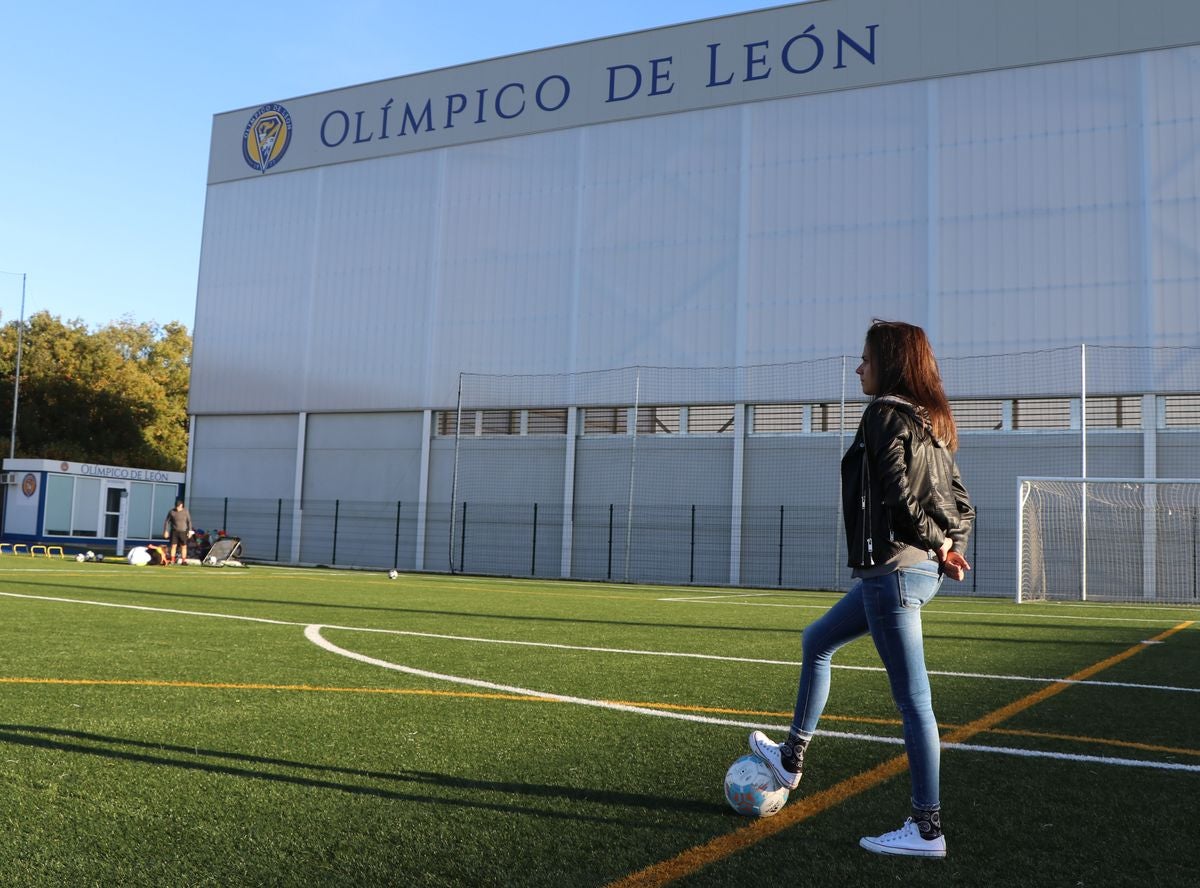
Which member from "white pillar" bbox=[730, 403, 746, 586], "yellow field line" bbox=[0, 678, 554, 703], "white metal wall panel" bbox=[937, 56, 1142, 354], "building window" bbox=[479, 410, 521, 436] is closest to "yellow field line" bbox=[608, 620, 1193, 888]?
"yellow field line" bbox=[0, 678, 554, 703]

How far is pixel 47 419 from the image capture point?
5059cm

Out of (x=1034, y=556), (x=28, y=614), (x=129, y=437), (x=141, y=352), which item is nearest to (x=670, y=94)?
(x=1034, y=556)

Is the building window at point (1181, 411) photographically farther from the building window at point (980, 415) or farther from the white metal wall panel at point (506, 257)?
the white metal wall panel at point (506, 257)

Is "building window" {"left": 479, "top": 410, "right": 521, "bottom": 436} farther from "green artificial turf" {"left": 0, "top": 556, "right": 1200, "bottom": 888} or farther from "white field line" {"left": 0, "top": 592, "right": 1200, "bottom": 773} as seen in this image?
"green artificial turf" {"left": 0, "top": 556, "right": 1200, "bottom": 888}

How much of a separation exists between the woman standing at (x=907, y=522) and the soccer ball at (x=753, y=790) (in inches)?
16.5

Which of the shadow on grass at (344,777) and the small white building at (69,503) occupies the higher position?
the small white building at (69,503)

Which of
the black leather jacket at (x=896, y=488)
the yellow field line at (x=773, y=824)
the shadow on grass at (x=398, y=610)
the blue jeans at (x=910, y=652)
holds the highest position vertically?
the black leather jacket at (x=896, y=488)

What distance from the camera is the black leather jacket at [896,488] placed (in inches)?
137

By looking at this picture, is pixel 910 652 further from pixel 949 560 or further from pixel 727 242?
pixel 727 242

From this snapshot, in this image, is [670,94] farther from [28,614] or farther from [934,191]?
[28,614]

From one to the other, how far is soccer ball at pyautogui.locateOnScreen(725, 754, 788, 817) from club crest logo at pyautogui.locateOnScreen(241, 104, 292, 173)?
3583 cm

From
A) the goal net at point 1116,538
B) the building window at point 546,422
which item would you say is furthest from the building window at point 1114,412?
the building window at point 546,422

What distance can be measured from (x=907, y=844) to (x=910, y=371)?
155 cm

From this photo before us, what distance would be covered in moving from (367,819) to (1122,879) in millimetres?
2380
